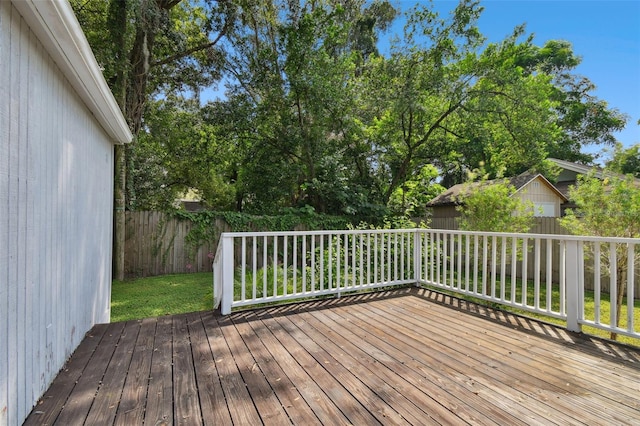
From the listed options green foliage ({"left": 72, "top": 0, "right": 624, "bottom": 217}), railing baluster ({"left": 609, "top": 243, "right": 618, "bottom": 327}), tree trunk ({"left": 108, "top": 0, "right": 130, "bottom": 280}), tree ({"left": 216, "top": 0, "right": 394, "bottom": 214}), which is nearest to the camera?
railing baluster ({"left": 609, "top": 243, "right": 618, "bottom": 327})

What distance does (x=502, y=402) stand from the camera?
173 cm

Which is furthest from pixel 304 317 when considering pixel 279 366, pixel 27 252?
pixel 27 252

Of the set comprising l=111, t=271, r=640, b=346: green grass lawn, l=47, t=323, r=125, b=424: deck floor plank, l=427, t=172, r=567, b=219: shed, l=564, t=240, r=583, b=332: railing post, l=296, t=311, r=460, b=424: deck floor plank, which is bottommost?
l=111, t=271, r=640, b=346: green grass lawn

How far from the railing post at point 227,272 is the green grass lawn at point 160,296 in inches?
42.1

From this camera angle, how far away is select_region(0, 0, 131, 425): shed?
4.73ft

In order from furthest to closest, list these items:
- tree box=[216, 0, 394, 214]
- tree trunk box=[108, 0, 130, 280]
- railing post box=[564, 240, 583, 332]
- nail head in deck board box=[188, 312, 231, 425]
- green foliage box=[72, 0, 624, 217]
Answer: tree box=[216, 0, 394, 214] → green foliage box=[72, 0, 624, 217] → tree trunk box=[108, 0, 130, 280] → railing post box=[564, 240, 583, 332] → nail head in deck board box=[188, 312, 231, 425]

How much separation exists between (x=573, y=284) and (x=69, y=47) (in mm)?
4428

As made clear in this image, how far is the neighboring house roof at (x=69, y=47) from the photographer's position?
152 cm

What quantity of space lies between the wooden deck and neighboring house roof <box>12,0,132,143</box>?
216cm

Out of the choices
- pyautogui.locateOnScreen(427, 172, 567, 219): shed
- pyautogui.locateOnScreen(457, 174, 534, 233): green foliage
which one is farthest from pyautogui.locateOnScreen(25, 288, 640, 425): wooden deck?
pyautogui.locateOnScreen(427, 172, 567, 219): shed

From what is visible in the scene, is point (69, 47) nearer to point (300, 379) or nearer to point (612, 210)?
point (300, 379)

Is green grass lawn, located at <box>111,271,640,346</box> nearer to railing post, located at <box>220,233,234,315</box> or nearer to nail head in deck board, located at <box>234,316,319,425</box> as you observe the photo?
railing post, located at <box>220,233,234,315</box>

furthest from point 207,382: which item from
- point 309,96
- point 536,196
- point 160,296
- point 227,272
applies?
point 536,196

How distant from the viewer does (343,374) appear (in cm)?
204
